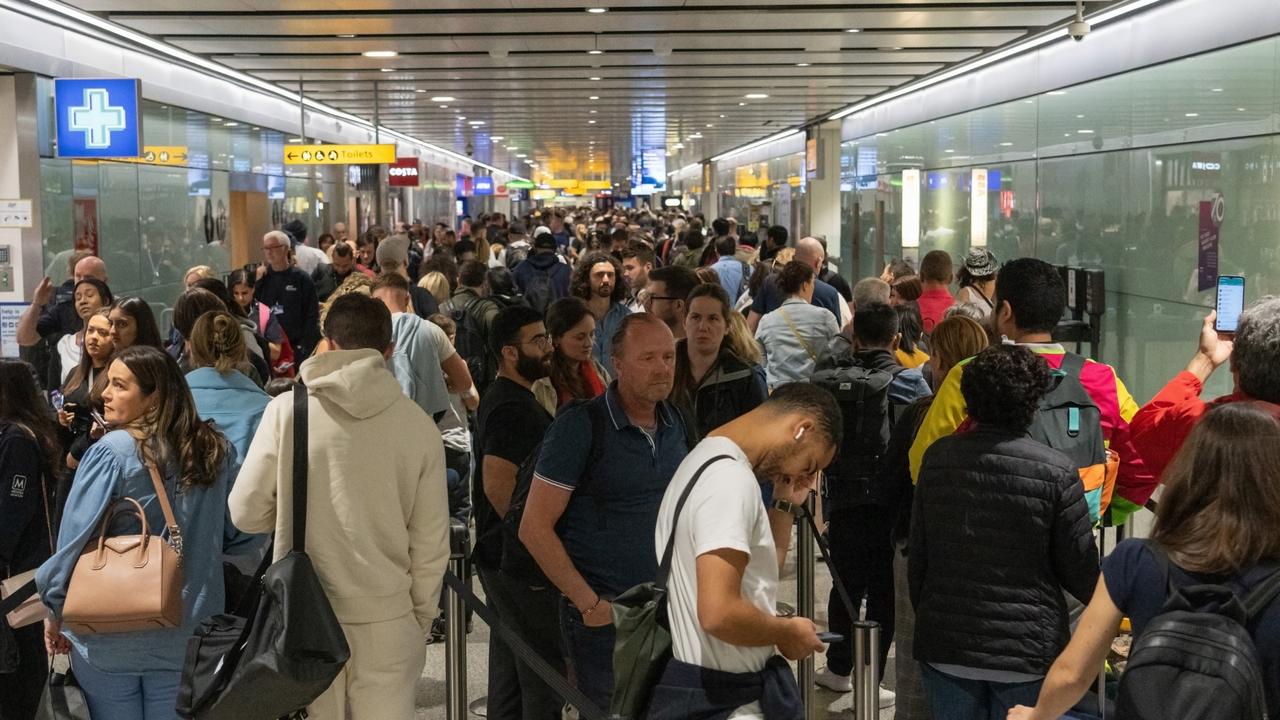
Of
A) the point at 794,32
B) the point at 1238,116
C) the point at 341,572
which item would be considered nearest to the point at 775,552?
the point at 341,572

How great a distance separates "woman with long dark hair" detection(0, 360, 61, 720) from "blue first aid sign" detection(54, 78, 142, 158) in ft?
24.4

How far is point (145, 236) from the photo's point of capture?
51.5 ft

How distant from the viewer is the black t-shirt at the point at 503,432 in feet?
16.3

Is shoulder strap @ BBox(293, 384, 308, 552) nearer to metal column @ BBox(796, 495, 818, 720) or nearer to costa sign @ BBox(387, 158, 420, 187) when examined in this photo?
metal column @ BBox(796, 495, 818, 720)

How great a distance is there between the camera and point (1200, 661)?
2.77 metres

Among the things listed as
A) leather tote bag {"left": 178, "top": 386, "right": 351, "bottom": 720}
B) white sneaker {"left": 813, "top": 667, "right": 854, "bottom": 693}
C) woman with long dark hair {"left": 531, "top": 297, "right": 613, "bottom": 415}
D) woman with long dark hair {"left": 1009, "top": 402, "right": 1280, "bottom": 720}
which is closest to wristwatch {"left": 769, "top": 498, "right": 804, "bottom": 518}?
woman with long dark hair {"left": 1009, "top": 402, "right": 1280, "bottom": 720}

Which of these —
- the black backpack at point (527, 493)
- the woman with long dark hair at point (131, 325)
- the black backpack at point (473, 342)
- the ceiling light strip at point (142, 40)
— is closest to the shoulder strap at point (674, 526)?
the black backpack at point (527, 493)

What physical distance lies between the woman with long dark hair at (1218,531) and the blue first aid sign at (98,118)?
10823 mm

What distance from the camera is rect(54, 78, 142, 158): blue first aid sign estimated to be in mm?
12117

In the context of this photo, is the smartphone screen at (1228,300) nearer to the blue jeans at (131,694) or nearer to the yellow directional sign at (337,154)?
the blue jeans at (131,694)

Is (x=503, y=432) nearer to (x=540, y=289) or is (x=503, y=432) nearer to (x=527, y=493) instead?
(x=527, y=493)

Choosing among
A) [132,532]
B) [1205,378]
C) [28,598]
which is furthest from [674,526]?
[28,598]

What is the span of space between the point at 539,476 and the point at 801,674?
6.44 feet

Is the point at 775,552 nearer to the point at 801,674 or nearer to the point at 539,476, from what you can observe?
the point at 539,476
